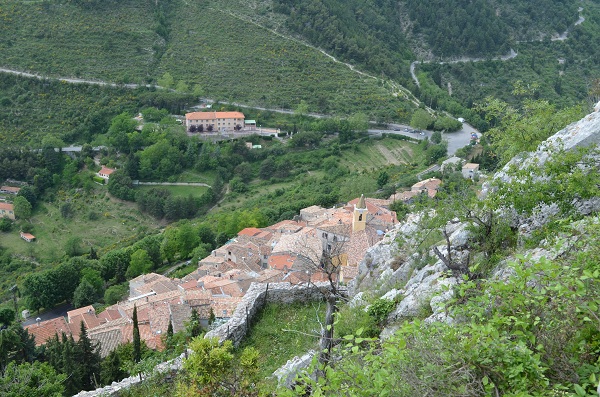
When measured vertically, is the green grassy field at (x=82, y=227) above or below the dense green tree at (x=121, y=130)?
below

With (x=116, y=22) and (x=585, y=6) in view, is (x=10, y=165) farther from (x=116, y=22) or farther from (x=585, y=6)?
(x=585, y=6)

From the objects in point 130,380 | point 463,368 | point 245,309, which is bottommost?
point 130,380

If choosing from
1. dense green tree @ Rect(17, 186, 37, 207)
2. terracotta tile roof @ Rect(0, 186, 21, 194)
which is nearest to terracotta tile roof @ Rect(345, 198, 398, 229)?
dense green tree @ Rect(17, 186, 37, 207)

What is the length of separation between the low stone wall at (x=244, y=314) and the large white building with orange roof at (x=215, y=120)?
46.2 metres

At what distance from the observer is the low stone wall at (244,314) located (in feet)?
33.6

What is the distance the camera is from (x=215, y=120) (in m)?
57.6

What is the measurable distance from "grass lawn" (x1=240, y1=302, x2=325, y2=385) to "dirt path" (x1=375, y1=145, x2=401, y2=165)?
43760 millimetres

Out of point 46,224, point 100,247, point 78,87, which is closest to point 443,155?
point 100,247

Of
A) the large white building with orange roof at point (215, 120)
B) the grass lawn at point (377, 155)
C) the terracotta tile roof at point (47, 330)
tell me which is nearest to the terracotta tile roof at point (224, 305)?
the terracotta tile roof at point (47, 330)

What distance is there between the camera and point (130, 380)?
34.1 ft

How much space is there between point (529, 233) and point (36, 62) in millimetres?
→ 64583

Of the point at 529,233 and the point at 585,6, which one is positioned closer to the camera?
the point at 529,233

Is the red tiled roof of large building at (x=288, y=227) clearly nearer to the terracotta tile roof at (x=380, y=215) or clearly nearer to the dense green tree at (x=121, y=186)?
the terracotta tile roof at (x=380, y=215)

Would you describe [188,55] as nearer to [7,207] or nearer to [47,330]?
[7,207]
